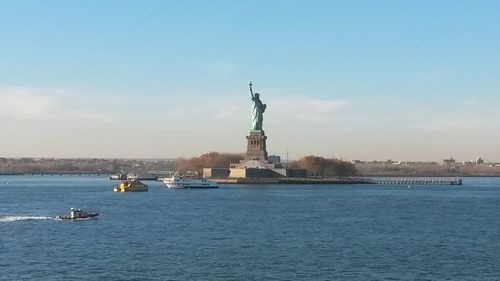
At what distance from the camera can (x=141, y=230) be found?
125 feet

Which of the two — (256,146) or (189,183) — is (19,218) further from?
(256,146)

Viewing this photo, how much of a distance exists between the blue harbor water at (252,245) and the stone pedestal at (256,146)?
169 ft

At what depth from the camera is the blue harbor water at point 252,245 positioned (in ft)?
85.6

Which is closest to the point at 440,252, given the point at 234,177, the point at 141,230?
the point at 141,230

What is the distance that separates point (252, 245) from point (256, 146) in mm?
72485

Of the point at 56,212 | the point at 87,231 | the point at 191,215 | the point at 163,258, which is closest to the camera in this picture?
the point at 163,258

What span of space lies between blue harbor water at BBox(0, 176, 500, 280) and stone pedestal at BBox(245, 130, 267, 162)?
51.6 m

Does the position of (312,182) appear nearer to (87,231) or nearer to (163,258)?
(87,231)

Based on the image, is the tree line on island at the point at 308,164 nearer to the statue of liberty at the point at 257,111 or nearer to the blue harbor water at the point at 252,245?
the statue of liberty at the point at 257,111

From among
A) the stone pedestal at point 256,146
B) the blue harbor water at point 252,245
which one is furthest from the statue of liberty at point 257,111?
the blue harbor water at point 252,245

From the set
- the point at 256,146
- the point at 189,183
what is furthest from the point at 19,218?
the point at 256,146

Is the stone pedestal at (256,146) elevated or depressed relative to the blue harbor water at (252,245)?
elevated

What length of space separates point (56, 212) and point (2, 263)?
76.2 ft

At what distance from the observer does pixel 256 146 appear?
105m
